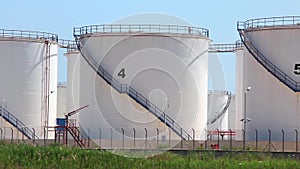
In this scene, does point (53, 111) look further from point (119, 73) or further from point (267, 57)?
point (267, 57)

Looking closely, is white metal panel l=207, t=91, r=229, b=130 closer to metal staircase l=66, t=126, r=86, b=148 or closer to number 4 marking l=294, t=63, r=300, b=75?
metal staircase l=66, t=126, r=86, b=148

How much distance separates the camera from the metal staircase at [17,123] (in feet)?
159

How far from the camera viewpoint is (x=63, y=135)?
47000 mm

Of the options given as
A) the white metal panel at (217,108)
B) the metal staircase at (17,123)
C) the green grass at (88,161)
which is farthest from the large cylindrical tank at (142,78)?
the white metal panel at (217,108)

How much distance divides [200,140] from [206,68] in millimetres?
4334

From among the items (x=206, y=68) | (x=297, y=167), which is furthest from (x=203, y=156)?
(x=206, y=68)

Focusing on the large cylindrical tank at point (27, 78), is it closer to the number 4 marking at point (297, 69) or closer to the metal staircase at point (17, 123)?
the metal staircase at point (17, 123)

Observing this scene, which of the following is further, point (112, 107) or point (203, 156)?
point (112, 107)

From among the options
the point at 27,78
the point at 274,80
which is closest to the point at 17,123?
the point at 27,78

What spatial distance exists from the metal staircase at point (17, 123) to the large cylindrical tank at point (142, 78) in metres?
3.86

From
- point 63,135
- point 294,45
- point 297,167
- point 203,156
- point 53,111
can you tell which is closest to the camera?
point 297,167

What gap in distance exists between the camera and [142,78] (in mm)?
45312

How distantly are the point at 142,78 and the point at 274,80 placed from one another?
6.63 m

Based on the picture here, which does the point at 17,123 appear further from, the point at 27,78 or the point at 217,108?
the point at 217,108
